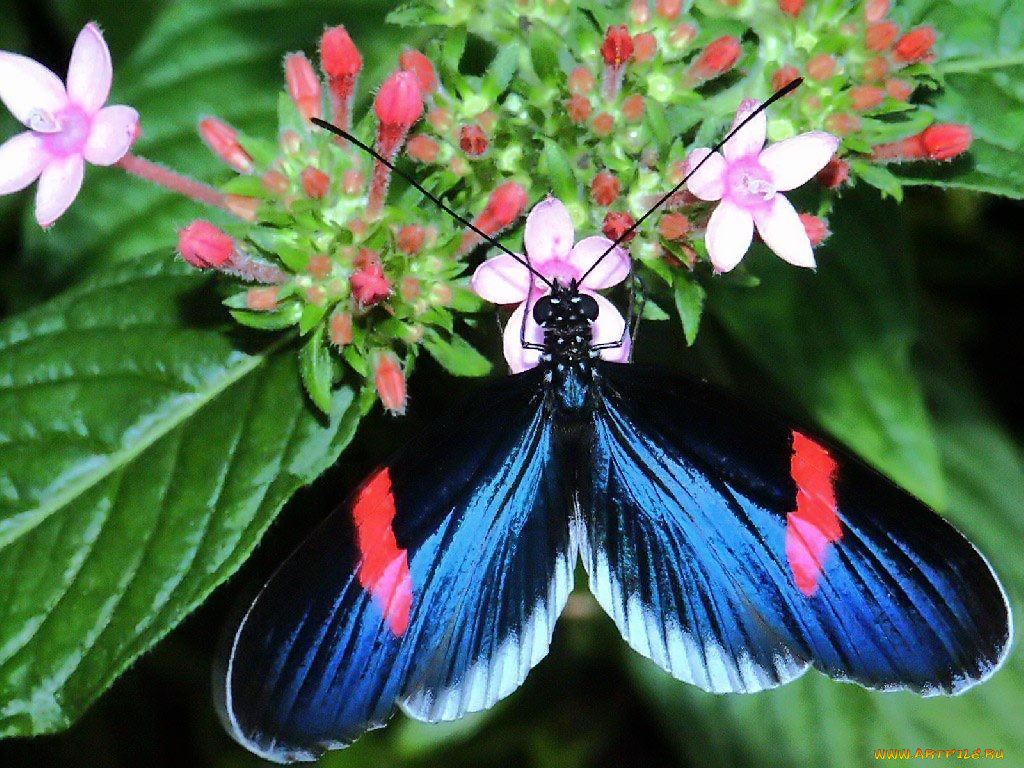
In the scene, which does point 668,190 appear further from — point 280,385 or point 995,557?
point 995,557

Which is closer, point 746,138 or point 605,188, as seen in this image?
point 746,138

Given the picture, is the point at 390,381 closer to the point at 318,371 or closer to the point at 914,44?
the point at 318,371

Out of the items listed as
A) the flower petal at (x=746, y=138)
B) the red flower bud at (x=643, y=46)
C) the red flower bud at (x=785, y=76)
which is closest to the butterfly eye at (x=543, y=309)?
the flower petal at (x=746, y=138)

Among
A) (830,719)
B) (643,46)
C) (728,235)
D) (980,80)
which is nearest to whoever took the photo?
(728,235)

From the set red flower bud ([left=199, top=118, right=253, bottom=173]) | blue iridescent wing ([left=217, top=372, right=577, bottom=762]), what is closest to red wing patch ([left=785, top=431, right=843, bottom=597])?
blue iridescent wing ([left=217, top=372, right=577, bottom=762])

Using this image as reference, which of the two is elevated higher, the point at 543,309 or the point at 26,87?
the point at 26,87

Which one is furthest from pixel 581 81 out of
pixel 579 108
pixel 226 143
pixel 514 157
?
pixel 226 143
